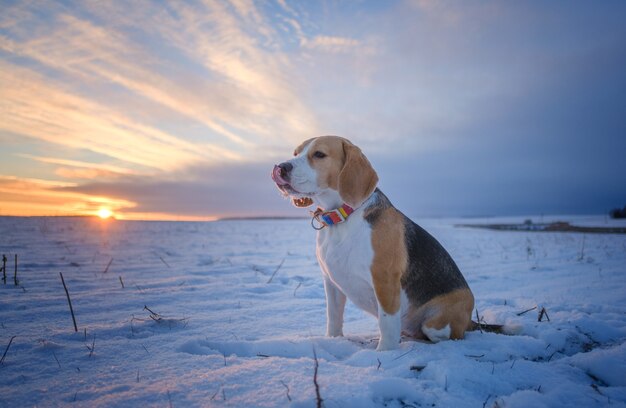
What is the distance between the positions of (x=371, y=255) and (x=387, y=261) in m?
0.16

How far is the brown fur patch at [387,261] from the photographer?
8.96ft

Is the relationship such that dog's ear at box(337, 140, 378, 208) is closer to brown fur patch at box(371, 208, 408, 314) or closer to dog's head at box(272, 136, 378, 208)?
dog's head at box(272, 136, 378, 208)

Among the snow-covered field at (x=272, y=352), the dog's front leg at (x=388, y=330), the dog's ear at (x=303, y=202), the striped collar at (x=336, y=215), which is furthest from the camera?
the dog's ear at (x=303, y=202)

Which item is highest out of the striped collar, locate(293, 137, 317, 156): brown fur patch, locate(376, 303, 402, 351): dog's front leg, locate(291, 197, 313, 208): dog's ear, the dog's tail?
locate(293, 137, 317, 156): brown fur patch

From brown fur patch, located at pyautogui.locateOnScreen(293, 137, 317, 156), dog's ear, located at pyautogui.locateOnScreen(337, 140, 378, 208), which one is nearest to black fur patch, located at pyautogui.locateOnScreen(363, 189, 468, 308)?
dog's ear, located at pyautogui.locateOnScreen(337, 140, 378, 208)

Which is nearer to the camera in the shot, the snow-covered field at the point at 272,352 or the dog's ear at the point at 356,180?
the snow-covered field at the point at 272,352

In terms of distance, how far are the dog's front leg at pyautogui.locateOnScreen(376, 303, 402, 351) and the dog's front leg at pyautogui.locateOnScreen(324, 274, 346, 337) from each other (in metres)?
0.61

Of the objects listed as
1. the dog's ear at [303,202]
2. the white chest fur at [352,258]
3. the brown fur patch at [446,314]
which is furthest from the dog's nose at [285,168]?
the brown fur patch at [446,314]

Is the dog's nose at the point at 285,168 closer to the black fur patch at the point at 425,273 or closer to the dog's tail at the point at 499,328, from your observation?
the black fur patch at the point at 425,273

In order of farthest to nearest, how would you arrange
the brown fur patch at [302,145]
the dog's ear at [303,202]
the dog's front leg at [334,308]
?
the brown fur patch at [302,145]
the dog's ear at [303,202]
the dog's front leg at [334,308]

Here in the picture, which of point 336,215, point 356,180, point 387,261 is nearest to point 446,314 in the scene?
point 387,261

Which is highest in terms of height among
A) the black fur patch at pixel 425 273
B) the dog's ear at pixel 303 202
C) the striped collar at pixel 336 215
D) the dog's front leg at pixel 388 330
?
the dog's ear at pixel 303 202

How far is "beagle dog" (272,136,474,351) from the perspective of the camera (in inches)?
110

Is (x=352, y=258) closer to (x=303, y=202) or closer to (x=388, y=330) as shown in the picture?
(x=388, y=330)
